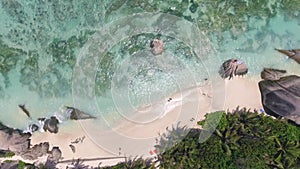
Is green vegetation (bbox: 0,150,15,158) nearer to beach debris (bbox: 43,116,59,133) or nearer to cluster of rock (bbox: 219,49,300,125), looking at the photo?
→ beach debris (bbox: 43,116,59,133)

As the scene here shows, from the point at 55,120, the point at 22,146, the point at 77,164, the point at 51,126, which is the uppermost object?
the point at 55,120

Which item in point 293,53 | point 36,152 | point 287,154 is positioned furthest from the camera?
point 293,53

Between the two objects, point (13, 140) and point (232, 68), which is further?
point (232, 68)

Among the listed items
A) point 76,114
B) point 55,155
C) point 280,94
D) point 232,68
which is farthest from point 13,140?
point 280,94

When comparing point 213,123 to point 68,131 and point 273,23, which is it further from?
point 68,131

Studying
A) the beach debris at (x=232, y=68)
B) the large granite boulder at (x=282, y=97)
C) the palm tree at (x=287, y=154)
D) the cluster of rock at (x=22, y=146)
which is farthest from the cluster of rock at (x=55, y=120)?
the palm tree at (x=287, y=154)

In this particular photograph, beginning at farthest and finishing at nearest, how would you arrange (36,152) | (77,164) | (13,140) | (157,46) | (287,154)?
(157,46), (77,164), (36,152), (13,140), (287,154)

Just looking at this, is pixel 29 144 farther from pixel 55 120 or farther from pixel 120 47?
pixel 120 47
